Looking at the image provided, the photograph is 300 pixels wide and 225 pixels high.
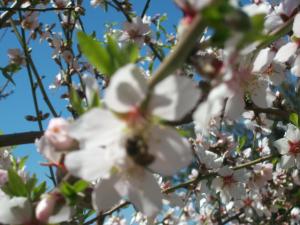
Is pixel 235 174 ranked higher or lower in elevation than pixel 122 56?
lower

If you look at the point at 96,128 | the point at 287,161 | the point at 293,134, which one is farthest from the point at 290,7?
the point at 96,128

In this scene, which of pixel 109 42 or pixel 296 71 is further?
pixel 296 71

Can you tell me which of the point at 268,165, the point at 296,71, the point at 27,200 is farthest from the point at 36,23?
the point at 27,200

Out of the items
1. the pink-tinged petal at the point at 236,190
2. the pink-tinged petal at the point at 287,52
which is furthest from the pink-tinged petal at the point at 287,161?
the pink-tinged petal at the point at 287,52

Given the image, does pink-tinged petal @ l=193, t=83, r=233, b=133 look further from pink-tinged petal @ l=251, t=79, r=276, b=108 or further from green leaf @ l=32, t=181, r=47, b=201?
pink-tinged petal @ l=251, t=79, r=276, b=108

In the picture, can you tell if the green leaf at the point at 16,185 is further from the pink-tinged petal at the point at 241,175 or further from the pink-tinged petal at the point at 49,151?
the pink-tinged petal at the point at 241,175

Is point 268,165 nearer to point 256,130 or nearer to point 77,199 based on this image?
point 256,130

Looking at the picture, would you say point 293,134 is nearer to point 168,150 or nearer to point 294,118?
point 294,118
